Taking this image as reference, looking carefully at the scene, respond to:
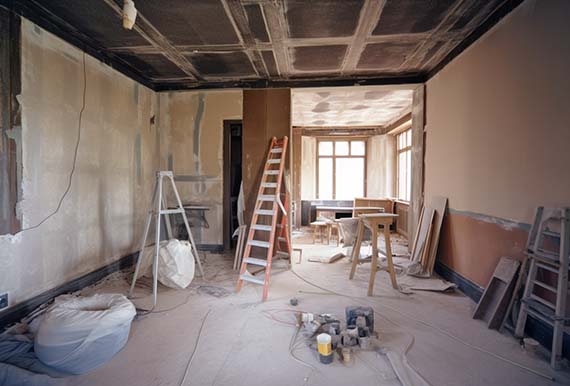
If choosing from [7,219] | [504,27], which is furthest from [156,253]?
[504,27]

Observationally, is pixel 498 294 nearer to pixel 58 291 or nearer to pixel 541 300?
pixel 541 300

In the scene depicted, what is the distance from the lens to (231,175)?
5.31 metres

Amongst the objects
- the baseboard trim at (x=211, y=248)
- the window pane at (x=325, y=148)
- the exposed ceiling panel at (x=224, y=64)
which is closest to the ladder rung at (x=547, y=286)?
the exposed ceiling panel at (x=224, y=64)

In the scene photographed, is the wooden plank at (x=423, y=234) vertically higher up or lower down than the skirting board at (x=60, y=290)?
higher up

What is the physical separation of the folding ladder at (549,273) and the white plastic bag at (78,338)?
3.05 metres

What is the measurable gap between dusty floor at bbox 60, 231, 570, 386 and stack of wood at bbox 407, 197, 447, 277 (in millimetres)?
671

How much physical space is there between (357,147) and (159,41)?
6.42 metres

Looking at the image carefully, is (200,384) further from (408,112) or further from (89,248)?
(408,112)

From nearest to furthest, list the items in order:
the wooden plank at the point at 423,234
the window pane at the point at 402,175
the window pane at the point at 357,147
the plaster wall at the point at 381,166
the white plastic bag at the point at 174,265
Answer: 1. the white plastic bag at the point at 174,265
2. the wooden plank at the point at 423,234
3. the window pane at the point at 402,175
4. the plaster wall at the point at 381,166
5. the window pane at the point at 357,147

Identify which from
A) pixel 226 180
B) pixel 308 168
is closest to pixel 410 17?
pixel 226 180

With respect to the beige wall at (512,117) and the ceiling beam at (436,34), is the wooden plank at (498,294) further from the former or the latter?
the ceiling beam at (436,34)

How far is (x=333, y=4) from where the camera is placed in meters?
2.64

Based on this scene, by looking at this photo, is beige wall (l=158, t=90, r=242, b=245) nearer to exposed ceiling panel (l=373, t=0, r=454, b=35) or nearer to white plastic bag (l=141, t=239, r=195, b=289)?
white plastic bag (l=141, t=239, r=195, b=289)

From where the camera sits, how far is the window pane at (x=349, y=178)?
8633 mm
